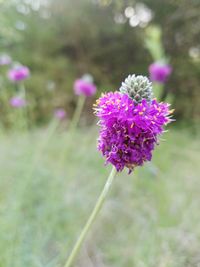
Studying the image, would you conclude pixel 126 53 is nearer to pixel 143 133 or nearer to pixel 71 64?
pixel 71 64

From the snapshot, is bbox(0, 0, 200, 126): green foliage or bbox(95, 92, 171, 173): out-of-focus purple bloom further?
bbox(0, 0, 200, 126): green foliage

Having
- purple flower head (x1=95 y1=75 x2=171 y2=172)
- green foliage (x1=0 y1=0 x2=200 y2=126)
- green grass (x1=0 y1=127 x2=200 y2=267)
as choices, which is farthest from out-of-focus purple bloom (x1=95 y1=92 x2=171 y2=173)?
green foliage (x1=0 y1=0 x2=200 y2=126)

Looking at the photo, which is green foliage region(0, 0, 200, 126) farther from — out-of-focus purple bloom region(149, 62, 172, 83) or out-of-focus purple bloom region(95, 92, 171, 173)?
out-of-focus purple bloom region(95, 92, 171, 173)

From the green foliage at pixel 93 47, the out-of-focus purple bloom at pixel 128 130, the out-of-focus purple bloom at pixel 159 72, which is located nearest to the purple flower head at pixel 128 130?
the out-of-focus purple bloom at pixel 128 130

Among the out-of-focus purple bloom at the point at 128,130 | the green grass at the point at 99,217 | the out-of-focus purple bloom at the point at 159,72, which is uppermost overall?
the out-of-focus purple bloom at the point at 159,72

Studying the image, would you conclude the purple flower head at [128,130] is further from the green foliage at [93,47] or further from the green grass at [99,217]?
the green foliage at [93,47]

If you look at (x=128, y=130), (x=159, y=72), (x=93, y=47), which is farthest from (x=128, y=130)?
(x=93, y=47)

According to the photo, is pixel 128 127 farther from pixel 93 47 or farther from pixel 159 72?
pixel 93 47

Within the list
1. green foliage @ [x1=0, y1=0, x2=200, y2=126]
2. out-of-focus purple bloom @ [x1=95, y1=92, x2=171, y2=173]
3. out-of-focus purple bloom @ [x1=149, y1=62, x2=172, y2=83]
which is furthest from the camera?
green foliage @ [x1=0, y1=0, x2=200, y2=126]
